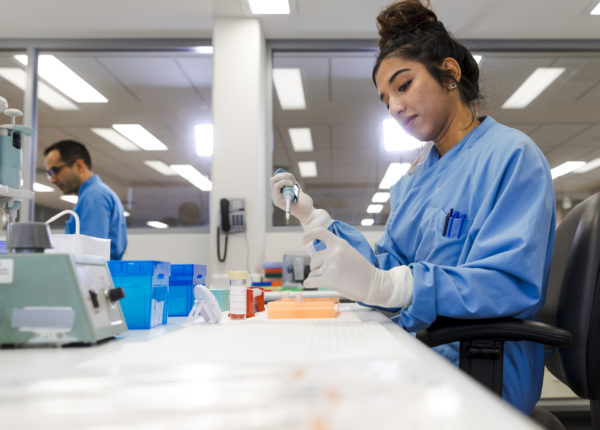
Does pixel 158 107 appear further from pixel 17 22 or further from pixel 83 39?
pixel 17 22

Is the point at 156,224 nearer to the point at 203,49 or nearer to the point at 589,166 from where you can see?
the point at 203,49

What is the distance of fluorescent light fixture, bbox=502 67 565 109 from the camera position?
350 centimetres

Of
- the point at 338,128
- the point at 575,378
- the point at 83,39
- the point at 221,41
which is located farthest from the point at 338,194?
the point at 575,378

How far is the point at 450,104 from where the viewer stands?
1.33m

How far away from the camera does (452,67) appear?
4.32 ft

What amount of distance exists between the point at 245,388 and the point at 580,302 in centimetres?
84

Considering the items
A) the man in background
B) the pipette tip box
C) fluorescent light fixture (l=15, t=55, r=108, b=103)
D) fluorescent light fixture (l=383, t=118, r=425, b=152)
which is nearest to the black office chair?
the pipette tip box

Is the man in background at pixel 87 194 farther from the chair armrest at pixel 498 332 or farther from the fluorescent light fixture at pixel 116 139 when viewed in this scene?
the chair armrest at pixel 498 332

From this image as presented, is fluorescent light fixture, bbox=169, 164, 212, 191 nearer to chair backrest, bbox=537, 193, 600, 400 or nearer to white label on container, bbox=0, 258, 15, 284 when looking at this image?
chair backrest, bbox=537, 193, 600, 400

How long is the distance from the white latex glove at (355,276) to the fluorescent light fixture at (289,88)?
2.76 metres

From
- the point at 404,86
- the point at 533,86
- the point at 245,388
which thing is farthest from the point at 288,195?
the point at 533,86

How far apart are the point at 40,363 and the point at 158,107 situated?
11.4ft

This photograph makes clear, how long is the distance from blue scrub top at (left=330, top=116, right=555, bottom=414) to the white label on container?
2.24 feet

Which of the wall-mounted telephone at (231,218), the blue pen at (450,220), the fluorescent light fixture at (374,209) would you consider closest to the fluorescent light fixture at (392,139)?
the fluorescent light fixture at (374,209)
